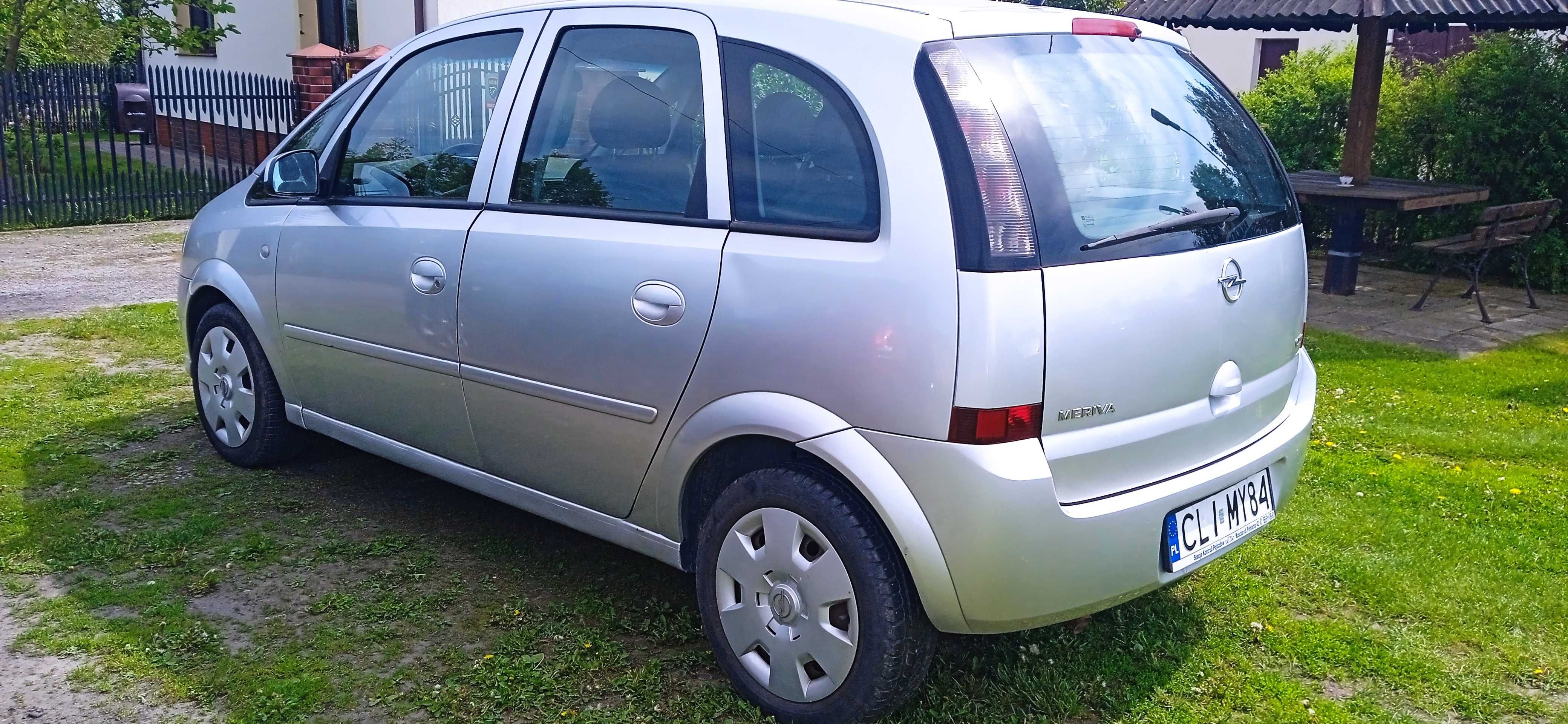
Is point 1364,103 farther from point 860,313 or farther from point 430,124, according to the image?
point 860,313

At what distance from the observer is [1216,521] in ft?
10.5

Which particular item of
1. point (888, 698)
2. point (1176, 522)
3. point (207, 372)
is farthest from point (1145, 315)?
point (207, 372)

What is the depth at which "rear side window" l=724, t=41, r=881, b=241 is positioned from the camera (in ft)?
9.76

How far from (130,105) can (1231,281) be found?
13.4m

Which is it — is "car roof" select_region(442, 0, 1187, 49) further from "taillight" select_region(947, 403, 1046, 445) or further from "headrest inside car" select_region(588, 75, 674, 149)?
"taillight" select_region(947, 403, 1046, 445)

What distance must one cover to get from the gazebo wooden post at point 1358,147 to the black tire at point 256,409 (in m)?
7.75

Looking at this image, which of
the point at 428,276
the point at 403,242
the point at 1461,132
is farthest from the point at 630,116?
the point at 1461,132

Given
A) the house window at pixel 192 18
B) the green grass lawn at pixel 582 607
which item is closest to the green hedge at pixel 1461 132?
the green grass lawn at pixel 582 607

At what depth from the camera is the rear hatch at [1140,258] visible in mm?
2840

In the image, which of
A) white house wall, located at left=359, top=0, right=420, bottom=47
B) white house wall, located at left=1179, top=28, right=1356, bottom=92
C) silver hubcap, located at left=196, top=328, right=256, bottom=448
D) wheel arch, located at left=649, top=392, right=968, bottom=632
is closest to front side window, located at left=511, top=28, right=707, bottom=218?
wheel arch, located at left=649, top=392, right=968, bottom=632

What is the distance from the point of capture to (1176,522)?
3.07m

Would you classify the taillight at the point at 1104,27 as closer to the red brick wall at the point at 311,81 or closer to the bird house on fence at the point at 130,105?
the red brick wall at the point at 311,81

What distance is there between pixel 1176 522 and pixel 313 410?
123 inches

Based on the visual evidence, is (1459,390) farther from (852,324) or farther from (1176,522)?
(852,324)
